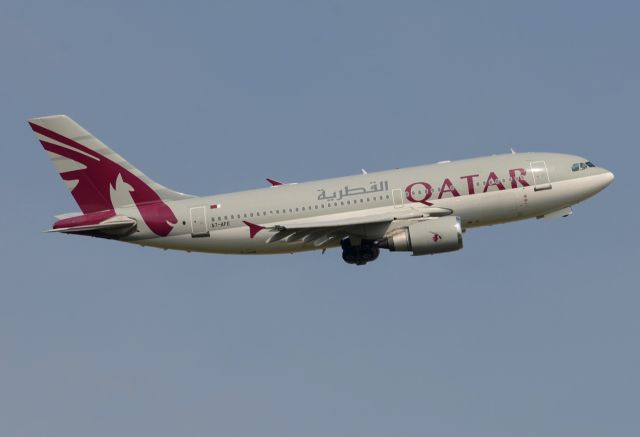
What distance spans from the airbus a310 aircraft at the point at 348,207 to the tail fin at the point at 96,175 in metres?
0.06

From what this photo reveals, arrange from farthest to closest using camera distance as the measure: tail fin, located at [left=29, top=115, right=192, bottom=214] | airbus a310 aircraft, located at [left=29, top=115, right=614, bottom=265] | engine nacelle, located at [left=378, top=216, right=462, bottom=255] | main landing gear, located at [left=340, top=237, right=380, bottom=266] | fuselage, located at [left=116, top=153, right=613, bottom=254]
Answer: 1. tail fin, located at [left=29, top=115, right=192, bottom=214]
2. main landing gear, located at [left=340, top=237, right=380, bottom=266]
3. fuselage, located at [left=116, top=153, right=613, bottom=254]
4. airbus a310 aircraft, located at [left=29, top=115, right=614, bottom=265]
5. engine nacelle, located at [left=378, top=216, right=462, bottom=255]

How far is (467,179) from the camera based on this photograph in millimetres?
65688

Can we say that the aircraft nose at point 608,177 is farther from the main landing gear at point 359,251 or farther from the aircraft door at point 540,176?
the main landing gear at point 359,251

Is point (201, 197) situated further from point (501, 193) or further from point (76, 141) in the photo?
point (501, 193)

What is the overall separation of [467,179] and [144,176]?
67.1 feet

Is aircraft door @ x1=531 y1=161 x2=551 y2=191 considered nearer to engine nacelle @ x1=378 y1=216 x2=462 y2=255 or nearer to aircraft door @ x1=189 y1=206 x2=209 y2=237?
engine nacelle @ x1=378 y1=216 x2=462 y2=255

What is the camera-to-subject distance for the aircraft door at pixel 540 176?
6606cm

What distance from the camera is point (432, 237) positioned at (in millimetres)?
63625

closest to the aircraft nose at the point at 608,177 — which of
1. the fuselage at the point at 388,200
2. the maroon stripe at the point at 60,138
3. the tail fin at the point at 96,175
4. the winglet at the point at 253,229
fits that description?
the fuselage at the point at 388,200

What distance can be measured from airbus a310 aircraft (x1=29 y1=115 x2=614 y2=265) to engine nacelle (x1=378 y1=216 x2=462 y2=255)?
57mm

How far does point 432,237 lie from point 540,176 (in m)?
8.09

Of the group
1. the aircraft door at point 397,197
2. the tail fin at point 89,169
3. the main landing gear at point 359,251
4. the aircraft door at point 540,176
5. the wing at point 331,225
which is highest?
the tail fin at point 89,169

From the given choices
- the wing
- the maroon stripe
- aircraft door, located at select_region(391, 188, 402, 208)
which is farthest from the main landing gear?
the maroon stripe

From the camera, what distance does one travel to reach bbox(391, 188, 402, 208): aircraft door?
217 feet
